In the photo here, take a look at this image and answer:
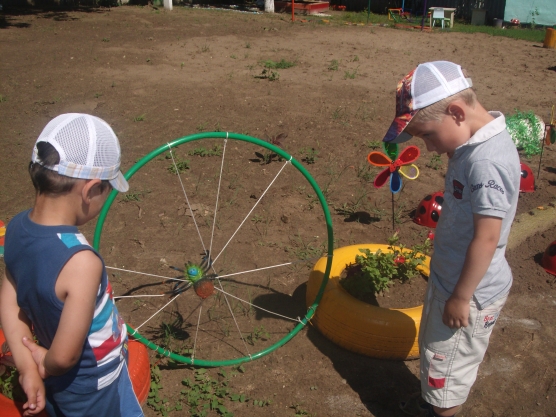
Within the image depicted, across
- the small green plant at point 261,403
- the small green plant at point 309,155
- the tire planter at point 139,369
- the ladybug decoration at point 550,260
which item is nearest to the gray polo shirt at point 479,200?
the small green plant at point 261,403

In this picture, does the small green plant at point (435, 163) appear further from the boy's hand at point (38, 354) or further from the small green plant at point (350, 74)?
the boy's hand at point (38, 354)

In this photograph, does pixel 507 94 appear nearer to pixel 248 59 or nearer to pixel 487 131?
pixel 248 59

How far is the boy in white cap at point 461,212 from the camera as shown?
1.97 m

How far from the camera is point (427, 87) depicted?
78.9 inches

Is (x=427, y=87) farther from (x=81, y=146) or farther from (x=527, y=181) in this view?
(x=527, y=181)

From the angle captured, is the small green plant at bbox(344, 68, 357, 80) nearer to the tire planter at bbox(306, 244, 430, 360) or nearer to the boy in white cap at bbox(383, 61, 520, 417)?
the tire planter at bbox(306, 244, 430, 360)

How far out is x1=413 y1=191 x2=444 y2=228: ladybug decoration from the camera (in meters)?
4.30

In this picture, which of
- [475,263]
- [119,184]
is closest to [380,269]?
[475,263]

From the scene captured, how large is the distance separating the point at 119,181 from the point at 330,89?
6309 mm

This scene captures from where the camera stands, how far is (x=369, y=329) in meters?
2.95

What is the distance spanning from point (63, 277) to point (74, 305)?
0.27 feet

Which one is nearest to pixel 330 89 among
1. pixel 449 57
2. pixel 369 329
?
pixel 449 57

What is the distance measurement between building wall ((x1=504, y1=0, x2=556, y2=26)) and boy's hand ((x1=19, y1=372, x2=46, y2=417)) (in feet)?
60.1

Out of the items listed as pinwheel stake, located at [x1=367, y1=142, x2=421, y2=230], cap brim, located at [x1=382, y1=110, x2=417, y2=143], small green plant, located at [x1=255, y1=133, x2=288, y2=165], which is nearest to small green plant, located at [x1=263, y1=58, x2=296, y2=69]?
small green plant, located at [x1=255, y1=133, x2=288, y2=165]
